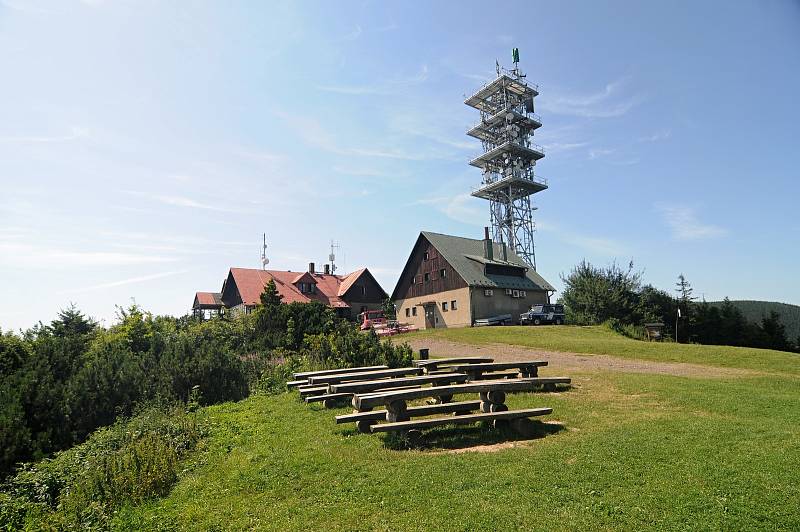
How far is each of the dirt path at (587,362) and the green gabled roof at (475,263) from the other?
49.3 feet

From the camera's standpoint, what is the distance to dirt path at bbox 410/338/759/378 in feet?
52.7

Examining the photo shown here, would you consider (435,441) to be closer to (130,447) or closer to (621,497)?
(621,497)

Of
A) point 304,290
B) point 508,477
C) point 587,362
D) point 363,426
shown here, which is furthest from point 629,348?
point 304,290

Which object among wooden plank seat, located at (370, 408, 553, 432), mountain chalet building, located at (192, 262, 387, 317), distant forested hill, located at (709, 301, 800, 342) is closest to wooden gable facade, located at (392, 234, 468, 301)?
mountain chalet building, located at (192, 262, 387, 317)

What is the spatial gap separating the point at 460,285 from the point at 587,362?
2112 centimetres

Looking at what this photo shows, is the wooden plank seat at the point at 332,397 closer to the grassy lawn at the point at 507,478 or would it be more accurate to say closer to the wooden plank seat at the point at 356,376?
the wooden plank seat at the point at 356,376

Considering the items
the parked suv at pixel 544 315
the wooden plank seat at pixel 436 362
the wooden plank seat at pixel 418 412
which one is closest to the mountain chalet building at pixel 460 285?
the parked suv at pixel 544 315

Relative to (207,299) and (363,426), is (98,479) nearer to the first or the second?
(363,426)

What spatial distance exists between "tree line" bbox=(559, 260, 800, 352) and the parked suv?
6.98ft

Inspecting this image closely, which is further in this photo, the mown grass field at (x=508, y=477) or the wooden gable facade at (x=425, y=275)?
the wooden gable facade at (x=425, y=275)

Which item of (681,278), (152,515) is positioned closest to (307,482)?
(152,515)

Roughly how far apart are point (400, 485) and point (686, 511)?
3065 millimetres

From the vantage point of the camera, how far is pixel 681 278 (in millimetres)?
41750

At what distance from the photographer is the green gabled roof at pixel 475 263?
40.1 m
